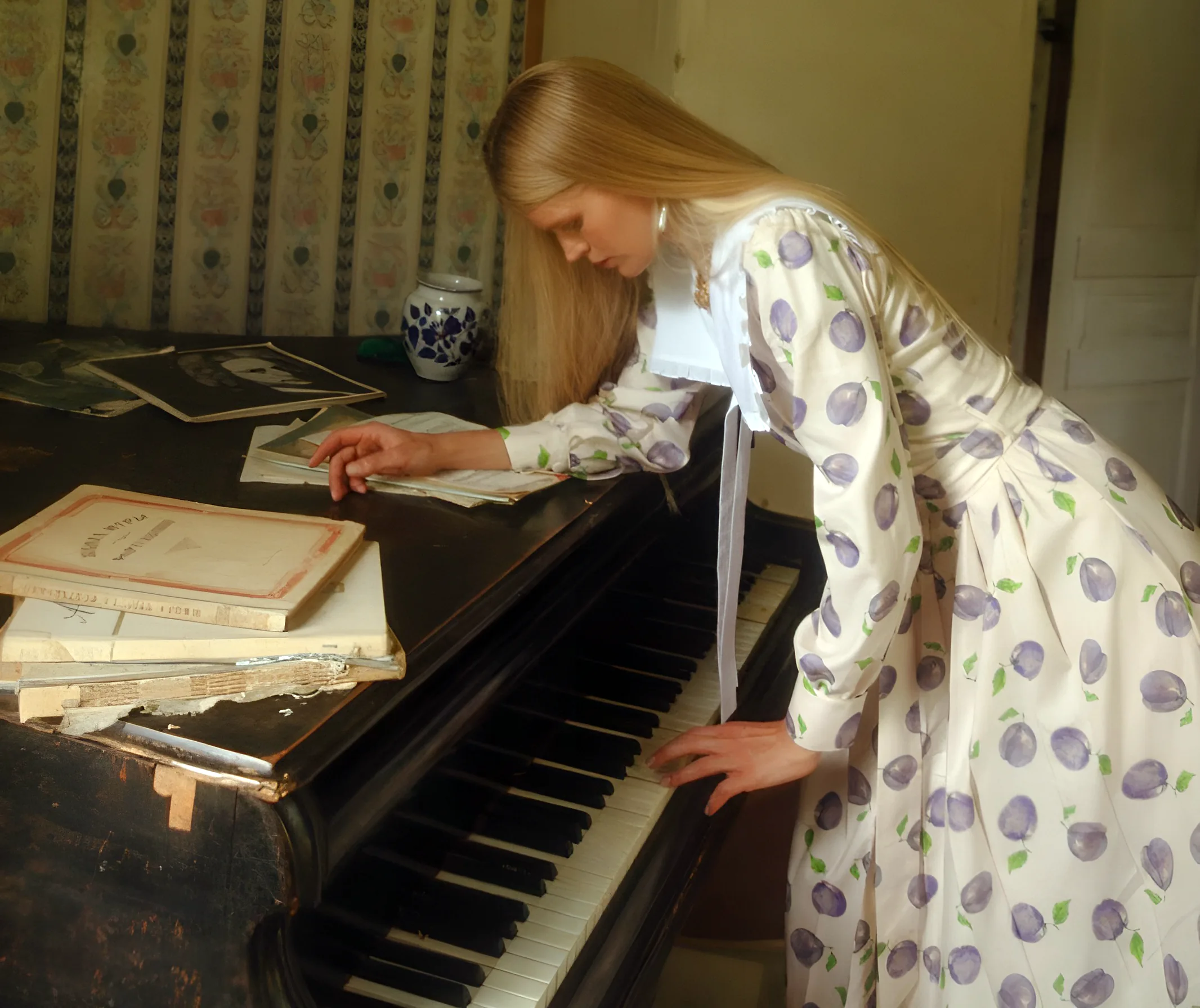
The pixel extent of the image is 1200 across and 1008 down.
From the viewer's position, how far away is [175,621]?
727mm

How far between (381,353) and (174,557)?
3.50 feet

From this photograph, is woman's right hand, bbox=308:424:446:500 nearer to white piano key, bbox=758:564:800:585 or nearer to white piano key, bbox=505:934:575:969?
white piano key, bbox=505:934:575:969

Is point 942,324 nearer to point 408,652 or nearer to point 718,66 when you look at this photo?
point 408,652

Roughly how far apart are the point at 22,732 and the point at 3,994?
188mm

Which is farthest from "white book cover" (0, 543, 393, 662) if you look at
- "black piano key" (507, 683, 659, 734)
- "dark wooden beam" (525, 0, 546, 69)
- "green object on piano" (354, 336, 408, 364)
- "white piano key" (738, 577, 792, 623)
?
"dark wooden beam" (525, 0, 546, 69)

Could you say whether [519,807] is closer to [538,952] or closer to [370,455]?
[538,952]

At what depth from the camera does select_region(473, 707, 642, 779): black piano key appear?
Answer: 3.43 feet

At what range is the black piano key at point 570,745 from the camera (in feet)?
3.43

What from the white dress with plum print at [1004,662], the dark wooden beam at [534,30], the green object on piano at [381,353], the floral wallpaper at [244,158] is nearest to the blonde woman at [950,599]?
the white dress with plum print at [1004,662]

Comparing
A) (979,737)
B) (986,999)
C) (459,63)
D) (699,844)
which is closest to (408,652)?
(699,844)

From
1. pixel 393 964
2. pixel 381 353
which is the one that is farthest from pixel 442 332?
pixel 393 964

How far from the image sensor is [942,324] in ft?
3.64

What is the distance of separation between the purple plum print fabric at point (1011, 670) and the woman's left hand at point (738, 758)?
0.16 ft

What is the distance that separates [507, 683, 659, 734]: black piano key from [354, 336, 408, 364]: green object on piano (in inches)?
32.4
